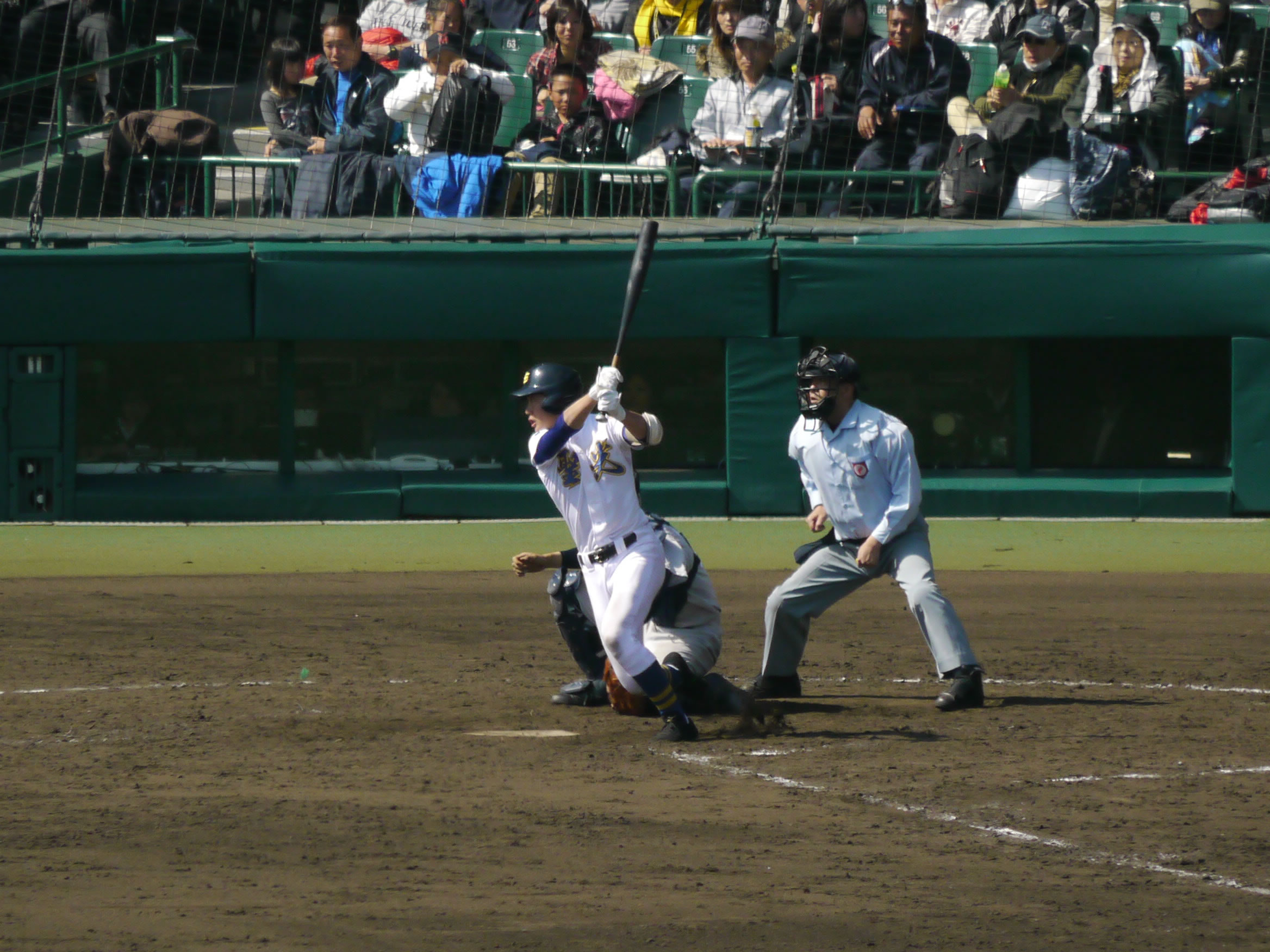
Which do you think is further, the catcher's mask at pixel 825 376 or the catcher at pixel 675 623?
the catcher's mask at pixel 825 376

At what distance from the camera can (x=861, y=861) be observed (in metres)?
5.06

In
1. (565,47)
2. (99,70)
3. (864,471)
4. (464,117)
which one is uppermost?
(565,47)

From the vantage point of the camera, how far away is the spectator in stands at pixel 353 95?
14422 millimetres

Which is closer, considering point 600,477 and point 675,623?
point 600,477

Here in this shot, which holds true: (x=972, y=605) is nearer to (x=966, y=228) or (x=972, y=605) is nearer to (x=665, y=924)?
(x=966, y=228)

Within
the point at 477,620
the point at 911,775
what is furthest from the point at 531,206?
the point at 911,775

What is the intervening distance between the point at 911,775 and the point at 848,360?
1961mm

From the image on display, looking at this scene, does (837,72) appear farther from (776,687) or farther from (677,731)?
(677,731)

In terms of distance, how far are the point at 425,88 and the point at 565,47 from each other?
4.06 feet

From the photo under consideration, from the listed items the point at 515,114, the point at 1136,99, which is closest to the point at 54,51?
the point at 515,114

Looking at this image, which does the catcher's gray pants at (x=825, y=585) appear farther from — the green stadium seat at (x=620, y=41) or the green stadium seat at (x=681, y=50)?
the green stadium seat at (x=620, y=41)

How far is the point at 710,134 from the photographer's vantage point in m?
14.4

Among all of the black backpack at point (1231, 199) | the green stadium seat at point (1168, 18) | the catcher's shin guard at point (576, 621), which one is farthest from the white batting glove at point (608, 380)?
the green stadium seat at point (1168, 18)

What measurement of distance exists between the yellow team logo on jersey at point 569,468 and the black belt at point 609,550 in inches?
10.4
